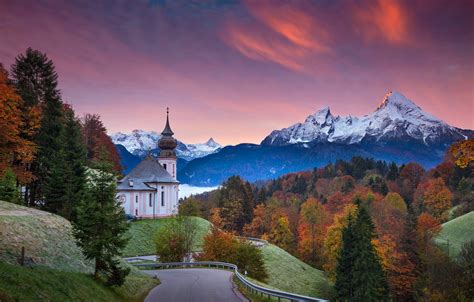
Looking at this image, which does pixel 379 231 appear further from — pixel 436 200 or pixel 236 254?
pixel 436 200

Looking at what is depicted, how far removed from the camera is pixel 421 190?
13375 centimetres

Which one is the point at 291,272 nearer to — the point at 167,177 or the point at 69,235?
the point at 167,177

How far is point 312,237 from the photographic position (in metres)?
94.2

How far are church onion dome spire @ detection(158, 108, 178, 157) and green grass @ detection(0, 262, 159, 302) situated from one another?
73833 millimetres

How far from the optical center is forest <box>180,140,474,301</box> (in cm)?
5438

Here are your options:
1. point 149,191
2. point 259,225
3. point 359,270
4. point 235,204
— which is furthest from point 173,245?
point 235,204

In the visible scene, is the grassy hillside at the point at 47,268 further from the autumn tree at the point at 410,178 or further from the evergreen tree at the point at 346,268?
the autumn tree at the point at 410,178

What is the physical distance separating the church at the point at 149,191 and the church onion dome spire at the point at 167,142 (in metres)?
5.97

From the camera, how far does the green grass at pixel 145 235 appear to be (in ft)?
218

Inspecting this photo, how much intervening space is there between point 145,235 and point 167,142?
32.2 meters

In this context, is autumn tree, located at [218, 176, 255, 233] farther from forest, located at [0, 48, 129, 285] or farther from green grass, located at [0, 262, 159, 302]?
green grass, located at [0, 262, 159, 302]

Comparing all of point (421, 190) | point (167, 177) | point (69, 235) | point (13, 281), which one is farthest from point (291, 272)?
point (421, 190)

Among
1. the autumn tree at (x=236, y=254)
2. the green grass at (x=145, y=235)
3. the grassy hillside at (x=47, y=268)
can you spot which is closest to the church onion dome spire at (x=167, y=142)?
the green grass at (x=145, y=235)

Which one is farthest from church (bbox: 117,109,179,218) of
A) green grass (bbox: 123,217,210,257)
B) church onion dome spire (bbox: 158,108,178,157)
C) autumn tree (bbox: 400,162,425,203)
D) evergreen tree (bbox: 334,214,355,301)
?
autumn tree (bbox: 400,162,425,203)
